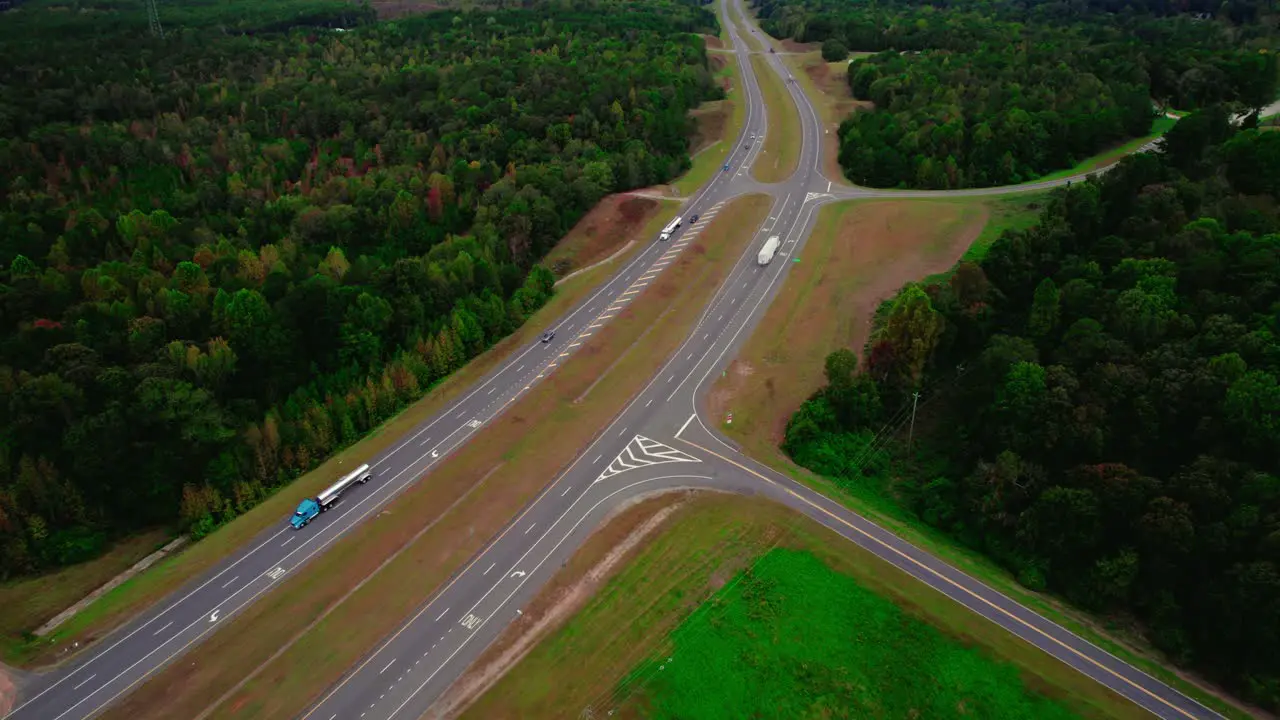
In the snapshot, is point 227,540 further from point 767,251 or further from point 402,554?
point 767,251

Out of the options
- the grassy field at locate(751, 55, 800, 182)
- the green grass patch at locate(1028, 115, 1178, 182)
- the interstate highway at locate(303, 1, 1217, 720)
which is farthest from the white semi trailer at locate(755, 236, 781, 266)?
the green grass patch at locate(1028, 115, 1178, 182)

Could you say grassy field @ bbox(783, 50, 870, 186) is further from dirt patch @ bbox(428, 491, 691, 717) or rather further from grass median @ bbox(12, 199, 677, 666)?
dirt patch @ bbox(428, 491, 691, 717)

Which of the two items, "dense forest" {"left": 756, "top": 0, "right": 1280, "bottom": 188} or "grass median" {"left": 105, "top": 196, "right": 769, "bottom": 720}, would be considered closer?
"grass median" {"left": 105, "top": 196, "right": 769, "bottom": 720}

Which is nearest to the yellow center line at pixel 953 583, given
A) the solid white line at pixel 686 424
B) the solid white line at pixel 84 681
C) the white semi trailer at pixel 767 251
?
the solid white line at pixel 686 424

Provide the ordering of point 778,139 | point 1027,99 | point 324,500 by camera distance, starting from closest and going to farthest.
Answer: point 324,500, point 1027,99, point 778,139

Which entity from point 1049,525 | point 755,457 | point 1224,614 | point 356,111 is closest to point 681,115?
point 356,111

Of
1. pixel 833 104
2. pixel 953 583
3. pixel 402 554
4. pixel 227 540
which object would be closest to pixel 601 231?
pixel 402 554

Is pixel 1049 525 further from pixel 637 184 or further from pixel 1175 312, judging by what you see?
pixel 637 184
